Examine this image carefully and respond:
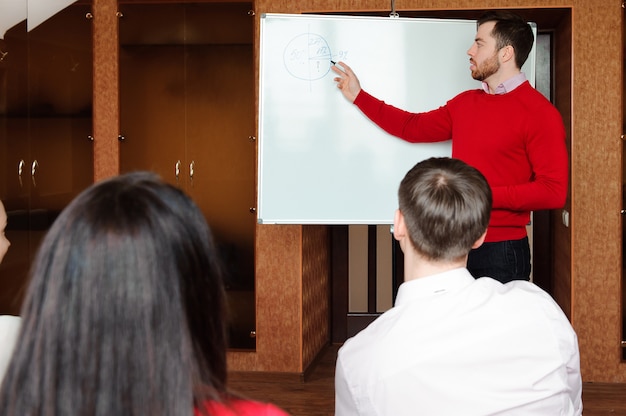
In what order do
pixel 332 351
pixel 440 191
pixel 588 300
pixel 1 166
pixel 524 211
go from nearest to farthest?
pixel 440 191 < pixel 524 211 < pixel 1 166 < pixel 588 300 < pixel 332 351

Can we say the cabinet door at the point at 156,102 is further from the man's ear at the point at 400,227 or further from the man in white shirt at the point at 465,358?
the man in white shirt at the point at 465,358

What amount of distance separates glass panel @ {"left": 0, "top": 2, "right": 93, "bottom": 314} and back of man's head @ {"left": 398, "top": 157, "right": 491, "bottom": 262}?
2344mm

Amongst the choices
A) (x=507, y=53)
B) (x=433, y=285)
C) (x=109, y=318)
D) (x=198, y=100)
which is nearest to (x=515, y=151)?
(x=507, y=53)

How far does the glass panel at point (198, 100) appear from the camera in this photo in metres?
3.81

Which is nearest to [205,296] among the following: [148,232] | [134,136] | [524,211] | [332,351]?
[148,232]

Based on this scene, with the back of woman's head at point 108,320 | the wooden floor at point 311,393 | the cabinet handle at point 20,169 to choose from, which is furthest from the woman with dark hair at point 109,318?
the cabinet handle at point 20,169

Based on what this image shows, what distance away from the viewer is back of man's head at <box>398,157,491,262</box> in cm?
154

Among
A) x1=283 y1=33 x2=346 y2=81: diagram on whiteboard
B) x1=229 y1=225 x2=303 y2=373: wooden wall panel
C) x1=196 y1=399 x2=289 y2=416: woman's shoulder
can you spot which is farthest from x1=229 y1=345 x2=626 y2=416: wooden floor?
x1=196 y1=399 x2=289 y2=416: woman's shoulder

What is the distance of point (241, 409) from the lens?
744 mm

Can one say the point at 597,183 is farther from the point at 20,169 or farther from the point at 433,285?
the point at 20,169

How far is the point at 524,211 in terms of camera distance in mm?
2633

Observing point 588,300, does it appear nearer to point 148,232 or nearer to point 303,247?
point 303,247

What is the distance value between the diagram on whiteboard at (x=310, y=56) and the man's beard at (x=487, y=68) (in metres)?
0.61

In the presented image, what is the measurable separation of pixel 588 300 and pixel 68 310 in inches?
135
